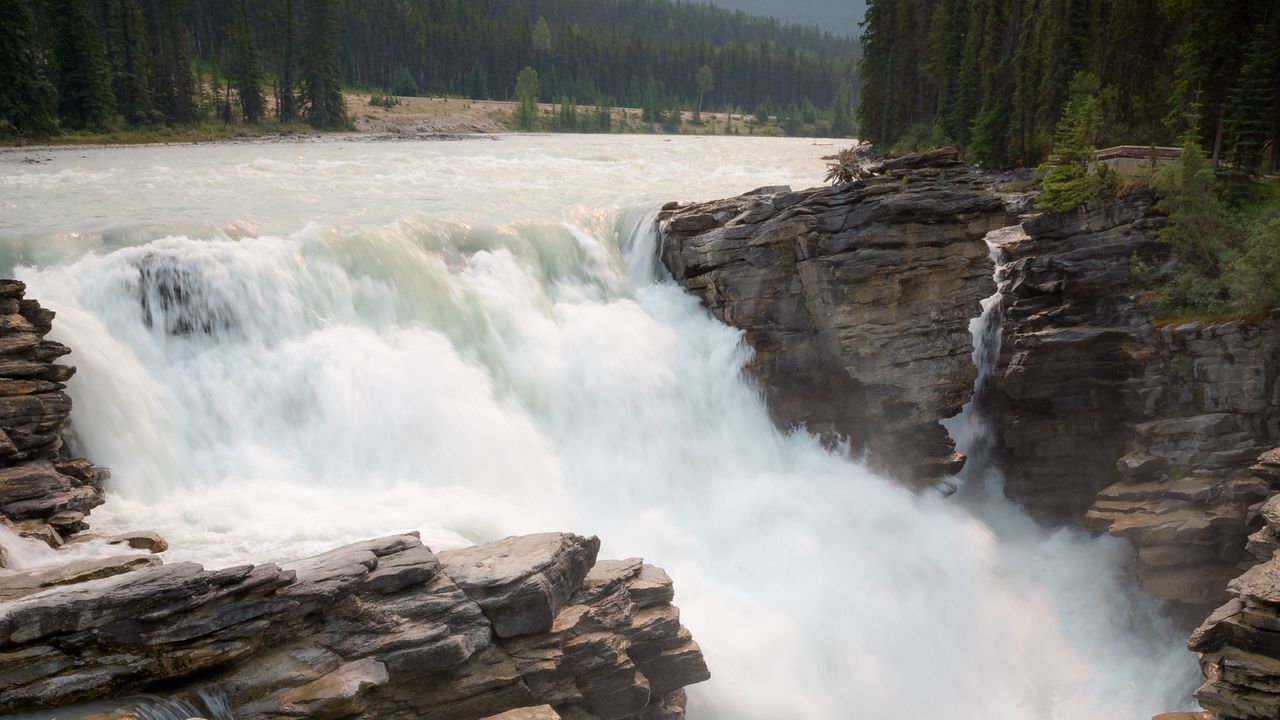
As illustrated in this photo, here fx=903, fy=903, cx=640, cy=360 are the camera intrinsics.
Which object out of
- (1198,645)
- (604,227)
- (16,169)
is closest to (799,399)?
(604,227)

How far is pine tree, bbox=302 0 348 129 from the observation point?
294 feet

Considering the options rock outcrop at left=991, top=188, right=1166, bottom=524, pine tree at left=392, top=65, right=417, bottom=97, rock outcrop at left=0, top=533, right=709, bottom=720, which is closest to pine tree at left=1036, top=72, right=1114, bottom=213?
→ rock outcrop at left=991, top=188, right=1166, bottom=524

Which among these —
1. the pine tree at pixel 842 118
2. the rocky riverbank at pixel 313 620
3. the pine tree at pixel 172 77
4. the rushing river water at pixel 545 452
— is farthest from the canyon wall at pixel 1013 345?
the pine tree at pixel 842 118

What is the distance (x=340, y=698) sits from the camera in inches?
419

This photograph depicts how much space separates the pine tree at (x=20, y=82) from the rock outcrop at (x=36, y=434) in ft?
172

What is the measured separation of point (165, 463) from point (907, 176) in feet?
64.5

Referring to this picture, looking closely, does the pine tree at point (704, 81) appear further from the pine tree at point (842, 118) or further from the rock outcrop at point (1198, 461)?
the rock outcrop at point (1198, 461)

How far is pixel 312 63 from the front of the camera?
89.3 meters

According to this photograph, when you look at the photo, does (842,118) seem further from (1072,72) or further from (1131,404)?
(1131,404)

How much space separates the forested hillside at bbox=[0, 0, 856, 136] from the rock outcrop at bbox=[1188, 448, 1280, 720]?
224ft

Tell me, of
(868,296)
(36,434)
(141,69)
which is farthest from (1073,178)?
(141,69)

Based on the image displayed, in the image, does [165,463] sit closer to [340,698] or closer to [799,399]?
[340,698]

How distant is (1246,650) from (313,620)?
15.5 meters

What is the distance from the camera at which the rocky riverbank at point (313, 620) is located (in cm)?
985
